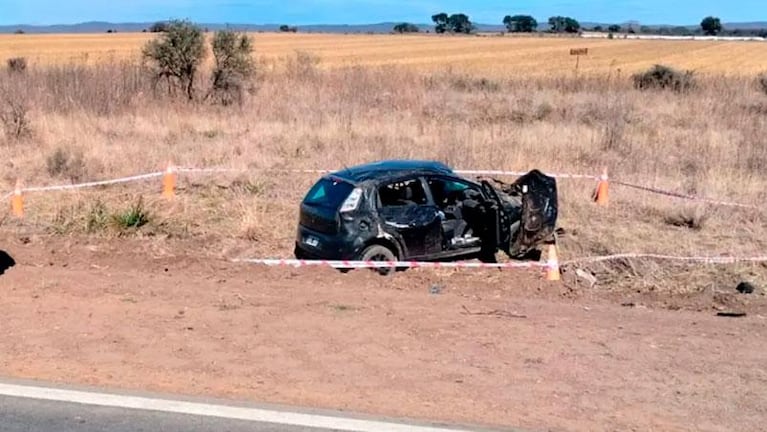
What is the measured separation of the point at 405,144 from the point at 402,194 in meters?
9.05

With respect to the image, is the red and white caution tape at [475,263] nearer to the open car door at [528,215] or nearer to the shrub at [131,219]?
the open car door at [528,215]

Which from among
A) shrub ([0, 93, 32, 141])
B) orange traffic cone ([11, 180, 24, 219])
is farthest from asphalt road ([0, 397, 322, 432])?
shrub ([0, 93, 32, 141])

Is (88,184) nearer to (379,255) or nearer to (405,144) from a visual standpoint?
(379,255)

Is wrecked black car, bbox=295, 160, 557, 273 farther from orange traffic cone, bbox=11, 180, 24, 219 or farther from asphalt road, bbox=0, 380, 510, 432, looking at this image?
orange traffic cone, bbox=11, 180, 24, 219

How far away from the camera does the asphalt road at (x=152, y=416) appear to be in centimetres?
511

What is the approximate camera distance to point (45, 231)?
12.2m

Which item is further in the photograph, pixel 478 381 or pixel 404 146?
pixel 404 146

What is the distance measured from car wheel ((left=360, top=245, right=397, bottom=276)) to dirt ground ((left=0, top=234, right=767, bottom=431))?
21 cm

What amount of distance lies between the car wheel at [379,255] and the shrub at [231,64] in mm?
17948

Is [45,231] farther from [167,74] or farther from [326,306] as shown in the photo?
[167,74]

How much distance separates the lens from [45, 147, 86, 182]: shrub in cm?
1652

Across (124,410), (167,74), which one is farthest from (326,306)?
(167,74)

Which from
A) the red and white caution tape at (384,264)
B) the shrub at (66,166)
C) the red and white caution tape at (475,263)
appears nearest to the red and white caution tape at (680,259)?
the red and white caution tape at (475,263)

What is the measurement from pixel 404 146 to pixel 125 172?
5914 millimetres
